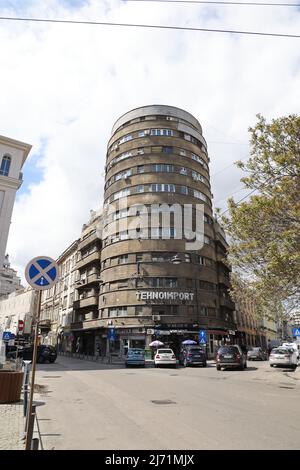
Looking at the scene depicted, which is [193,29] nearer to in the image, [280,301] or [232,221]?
[232,221]

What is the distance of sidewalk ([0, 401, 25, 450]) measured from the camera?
5.70 meters

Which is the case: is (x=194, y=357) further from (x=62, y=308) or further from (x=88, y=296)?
(x=62, y=308)

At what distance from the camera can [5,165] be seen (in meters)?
30.2

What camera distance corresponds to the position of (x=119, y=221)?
148 feet

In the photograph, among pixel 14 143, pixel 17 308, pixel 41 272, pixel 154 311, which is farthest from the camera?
pixel 17 308

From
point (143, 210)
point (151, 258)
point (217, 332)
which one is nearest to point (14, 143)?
point (143, 210)

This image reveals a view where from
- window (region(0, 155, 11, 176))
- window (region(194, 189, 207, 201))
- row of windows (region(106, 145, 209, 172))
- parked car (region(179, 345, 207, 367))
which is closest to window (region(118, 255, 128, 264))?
window (region(194, 189, 207, 201))

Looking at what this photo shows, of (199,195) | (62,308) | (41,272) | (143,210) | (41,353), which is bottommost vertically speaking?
(41,353)

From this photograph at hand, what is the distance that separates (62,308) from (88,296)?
48.5 ft

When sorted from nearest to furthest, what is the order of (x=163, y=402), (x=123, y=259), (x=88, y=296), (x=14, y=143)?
(x=163, y=402), (x=14, y=143), (x=123, y=259), (x=88, y=296)

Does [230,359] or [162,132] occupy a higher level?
[162,132]

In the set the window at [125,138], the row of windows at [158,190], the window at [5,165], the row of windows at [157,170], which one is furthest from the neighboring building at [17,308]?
the window at [5,165]

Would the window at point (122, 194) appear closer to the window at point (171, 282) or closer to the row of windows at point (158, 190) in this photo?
the row of windows at point (158, 190)

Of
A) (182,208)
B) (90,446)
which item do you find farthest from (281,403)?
(182,208)
